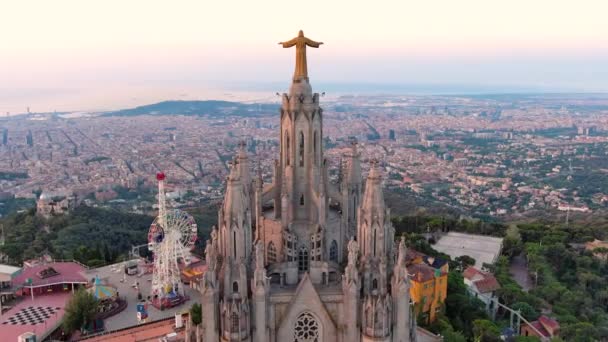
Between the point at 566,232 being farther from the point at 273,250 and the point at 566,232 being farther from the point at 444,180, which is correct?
the point at 444,180

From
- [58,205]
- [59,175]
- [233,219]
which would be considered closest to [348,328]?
[233,219]

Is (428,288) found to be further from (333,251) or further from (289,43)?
(289,43)

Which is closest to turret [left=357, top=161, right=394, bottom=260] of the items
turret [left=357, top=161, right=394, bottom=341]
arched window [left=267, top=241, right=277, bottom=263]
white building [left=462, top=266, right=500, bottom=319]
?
turret [left=357, top=161, right=394, bottom=341]

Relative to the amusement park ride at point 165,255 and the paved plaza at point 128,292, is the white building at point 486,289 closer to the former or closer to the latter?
the paved plaza at point 128,292

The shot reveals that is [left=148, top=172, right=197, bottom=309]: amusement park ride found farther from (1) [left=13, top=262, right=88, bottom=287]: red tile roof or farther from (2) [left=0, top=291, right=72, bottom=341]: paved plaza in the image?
(1) [left=13, top=262, right=88, bottom=287]: red tile roof

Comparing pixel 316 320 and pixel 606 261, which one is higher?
pixel 316 320

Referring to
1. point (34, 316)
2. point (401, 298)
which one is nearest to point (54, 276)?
point (34, 316)
